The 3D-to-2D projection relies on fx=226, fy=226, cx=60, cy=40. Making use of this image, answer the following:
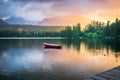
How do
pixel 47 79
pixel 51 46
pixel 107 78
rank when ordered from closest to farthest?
1. pixel 107 78
2. pixel 47 79
3. pixel 51 46

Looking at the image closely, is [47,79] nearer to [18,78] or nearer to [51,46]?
[18,78]

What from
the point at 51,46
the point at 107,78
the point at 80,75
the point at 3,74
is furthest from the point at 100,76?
the point at 51,46

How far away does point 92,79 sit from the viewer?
18.6 meters

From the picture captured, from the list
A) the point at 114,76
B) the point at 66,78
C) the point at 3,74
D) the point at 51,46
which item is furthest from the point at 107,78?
the point at 51,46

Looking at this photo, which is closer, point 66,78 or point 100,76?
point 100,76

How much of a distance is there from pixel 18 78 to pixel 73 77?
26.6ft

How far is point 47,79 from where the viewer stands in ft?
105

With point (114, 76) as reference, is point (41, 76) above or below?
below

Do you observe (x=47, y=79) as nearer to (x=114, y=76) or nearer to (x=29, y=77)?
(x=29, y=77)

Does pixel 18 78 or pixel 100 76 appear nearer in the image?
pixel 100 76

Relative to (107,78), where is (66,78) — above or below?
below

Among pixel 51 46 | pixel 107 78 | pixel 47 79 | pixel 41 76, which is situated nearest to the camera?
pixel 107 78

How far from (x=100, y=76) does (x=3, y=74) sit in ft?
69.0

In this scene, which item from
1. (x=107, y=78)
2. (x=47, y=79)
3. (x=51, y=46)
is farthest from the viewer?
(x=51, y=46)
